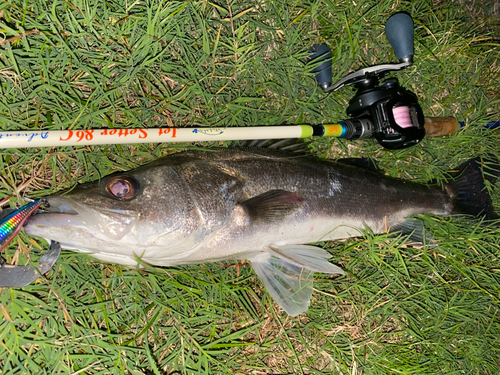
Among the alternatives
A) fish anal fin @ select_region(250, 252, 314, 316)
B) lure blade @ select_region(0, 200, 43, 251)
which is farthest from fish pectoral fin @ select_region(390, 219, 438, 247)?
lure blade @ select_region(0, 200, 43, 251)

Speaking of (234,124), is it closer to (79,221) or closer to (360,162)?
(360,162)

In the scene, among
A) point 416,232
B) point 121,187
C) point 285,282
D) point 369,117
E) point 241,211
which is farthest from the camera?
point 416,232

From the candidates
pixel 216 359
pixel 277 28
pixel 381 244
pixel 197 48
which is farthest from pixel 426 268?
pixel 197 48

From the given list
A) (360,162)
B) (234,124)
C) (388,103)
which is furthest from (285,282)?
(388,103)

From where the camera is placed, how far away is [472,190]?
3.35 metres

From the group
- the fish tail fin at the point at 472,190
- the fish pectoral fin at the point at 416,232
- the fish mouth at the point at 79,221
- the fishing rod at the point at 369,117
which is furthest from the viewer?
the fish tail fin at the point at 472,190

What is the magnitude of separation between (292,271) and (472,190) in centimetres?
206

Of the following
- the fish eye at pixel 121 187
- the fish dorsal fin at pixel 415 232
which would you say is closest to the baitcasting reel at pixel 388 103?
the fish dorsal fin at pixel 415 232

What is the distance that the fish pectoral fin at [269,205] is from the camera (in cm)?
236


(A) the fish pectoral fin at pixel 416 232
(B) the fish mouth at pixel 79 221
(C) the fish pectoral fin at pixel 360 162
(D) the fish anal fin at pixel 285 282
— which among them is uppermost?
(B) the fish mouth at pixel 79 221

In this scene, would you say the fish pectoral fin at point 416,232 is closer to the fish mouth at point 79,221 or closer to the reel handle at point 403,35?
the reel handle at point 403,35

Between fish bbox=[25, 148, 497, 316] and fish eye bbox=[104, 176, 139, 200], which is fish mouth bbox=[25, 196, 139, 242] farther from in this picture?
fish eye bbox=[104, 176, 139, 200]

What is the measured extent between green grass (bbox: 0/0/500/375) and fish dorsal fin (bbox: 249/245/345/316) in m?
0.27

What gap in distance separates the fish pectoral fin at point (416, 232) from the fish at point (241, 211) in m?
0.01
